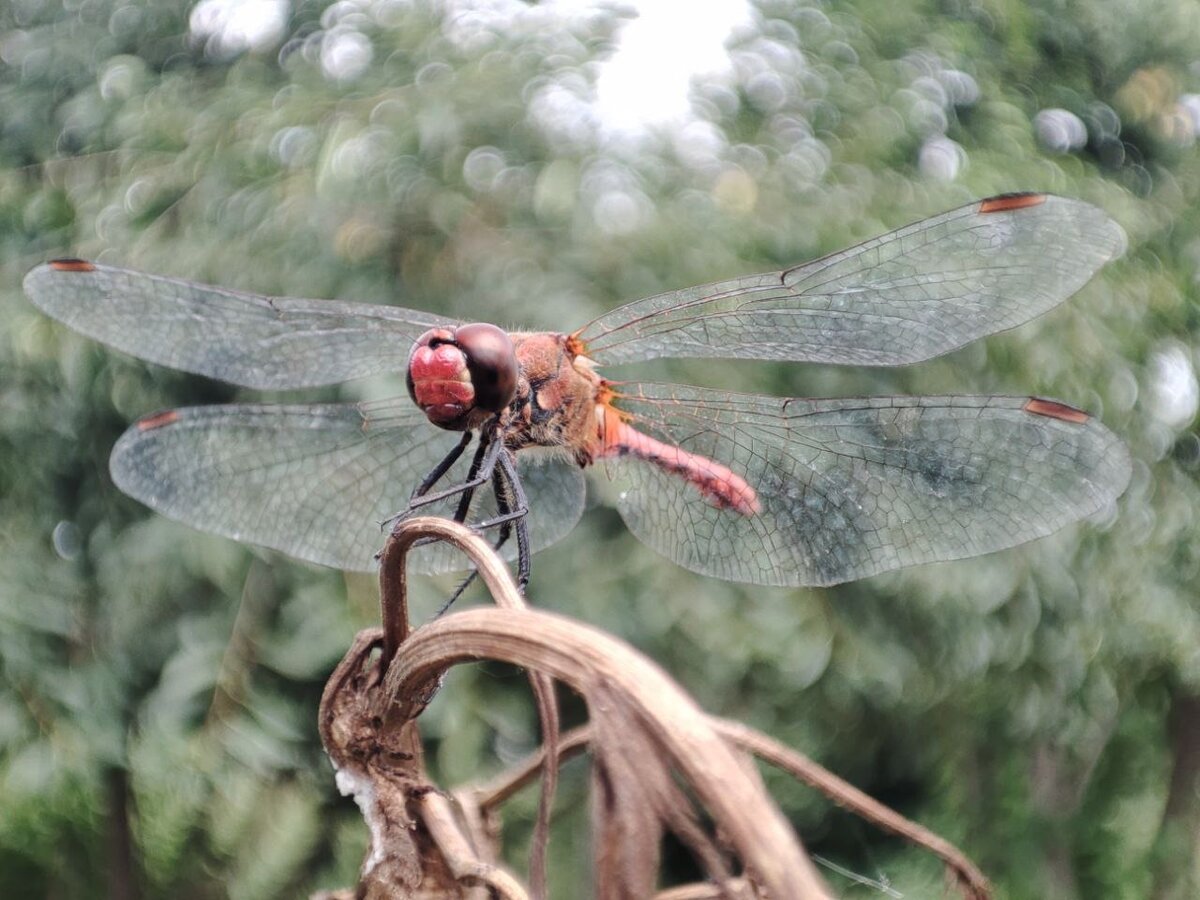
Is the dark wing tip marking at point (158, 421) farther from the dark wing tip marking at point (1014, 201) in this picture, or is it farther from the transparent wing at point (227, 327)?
the dark wing tip marking at point (1014, 201)

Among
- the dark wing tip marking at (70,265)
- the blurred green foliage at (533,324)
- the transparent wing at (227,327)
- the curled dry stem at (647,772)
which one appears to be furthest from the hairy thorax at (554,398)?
the curled dry stem at (647,772)

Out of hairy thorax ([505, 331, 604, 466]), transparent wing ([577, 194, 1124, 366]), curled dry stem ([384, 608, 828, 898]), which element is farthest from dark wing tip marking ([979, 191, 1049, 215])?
curled dry stem ([384, 608, 828, 898])

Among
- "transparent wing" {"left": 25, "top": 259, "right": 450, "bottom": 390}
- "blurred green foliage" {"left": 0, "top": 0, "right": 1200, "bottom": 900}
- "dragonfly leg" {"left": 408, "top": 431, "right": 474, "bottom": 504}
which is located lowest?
"blurred green foliage" {"left": 0, "top": 0, "right": 1200, "bottom": 900}

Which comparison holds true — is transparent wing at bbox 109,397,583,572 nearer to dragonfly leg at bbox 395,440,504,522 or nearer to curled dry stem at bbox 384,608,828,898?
dragonfly leg at bbox 395,440,504,522

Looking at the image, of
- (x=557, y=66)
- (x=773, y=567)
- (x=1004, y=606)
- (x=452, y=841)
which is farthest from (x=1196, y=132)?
(x=452, y=841)

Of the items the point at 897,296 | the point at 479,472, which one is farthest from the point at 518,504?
the point at 897,296

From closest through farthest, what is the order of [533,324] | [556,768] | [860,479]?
[556,768], [860,479], [533,324]

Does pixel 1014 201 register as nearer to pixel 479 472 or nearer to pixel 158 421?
pixel 479 472
